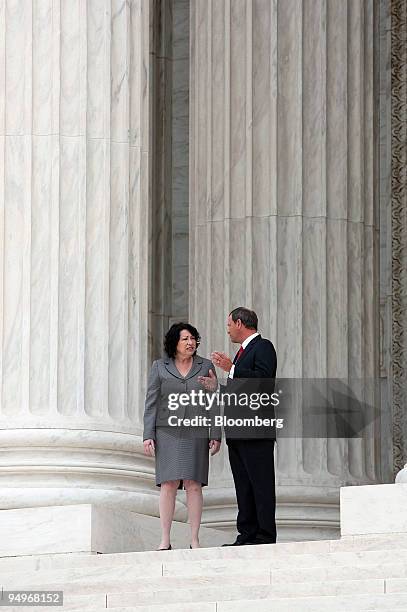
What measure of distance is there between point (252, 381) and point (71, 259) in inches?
112

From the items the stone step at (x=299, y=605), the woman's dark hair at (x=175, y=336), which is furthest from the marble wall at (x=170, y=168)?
the stone step at (x=299, y=605)

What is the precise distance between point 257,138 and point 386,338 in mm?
6188

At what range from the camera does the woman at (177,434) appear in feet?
82.6

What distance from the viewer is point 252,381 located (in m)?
25.7

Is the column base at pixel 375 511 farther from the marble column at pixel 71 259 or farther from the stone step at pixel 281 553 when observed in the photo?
the marble column at pixel 71 259

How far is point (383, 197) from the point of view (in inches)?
1516

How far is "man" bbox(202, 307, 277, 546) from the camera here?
82.9 ft

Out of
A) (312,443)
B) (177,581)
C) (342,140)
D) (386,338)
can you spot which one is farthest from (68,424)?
(386,338)

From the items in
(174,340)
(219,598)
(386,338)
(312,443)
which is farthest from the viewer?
(386,338)

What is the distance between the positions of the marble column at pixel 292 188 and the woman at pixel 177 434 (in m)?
6.49

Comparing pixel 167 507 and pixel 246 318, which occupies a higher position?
pixel 246 318

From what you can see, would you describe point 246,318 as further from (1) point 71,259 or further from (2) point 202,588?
(2) point 202,588

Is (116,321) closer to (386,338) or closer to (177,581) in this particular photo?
(177,581)

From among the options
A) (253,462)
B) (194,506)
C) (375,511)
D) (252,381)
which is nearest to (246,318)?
(252,381)
